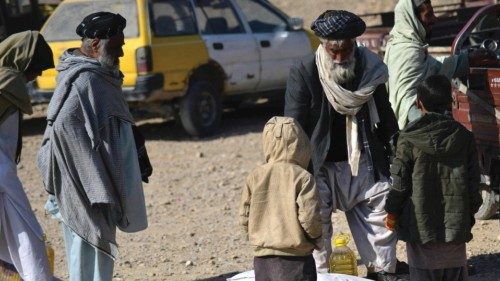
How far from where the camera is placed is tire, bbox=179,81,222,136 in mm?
12898

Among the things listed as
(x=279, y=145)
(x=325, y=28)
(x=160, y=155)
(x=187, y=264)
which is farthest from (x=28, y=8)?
(x=279, y=145)

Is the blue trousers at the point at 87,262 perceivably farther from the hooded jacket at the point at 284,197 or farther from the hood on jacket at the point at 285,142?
the hood on jacket at the point at 285,142

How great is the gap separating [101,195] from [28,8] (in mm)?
9631

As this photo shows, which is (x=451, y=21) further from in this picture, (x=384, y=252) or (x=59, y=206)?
(x=59, y=206)

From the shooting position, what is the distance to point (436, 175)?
5.73 m

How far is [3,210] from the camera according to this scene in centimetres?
583

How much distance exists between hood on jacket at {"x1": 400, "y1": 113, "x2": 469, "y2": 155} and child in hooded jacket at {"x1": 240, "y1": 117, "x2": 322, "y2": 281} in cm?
62

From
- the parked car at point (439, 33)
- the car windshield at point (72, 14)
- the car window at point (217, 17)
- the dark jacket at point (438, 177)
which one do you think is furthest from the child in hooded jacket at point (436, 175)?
the car window at point (217, 17)

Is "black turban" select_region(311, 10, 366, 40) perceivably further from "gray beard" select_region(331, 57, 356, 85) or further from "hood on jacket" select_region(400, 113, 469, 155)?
"hood on jacket" select_region(400, 113, 469, 155)

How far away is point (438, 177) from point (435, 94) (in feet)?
1.34

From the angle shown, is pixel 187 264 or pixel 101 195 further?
pixel 187 264

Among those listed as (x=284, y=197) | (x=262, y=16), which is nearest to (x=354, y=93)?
(x=284, y=197)

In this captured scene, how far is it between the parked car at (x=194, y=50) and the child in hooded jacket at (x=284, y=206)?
702 centimetres

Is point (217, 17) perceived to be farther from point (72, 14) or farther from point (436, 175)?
point (436, 175)
